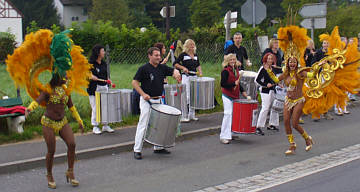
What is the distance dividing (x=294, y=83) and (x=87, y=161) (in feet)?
13.0

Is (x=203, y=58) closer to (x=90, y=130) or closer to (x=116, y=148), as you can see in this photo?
(x=90, y=130)

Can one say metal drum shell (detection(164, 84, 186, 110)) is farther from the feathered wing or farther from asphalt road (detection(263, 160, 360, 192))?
asphalt road (detection(263, 160, 360, 192))

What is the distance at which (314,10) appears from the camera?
51.0 feet

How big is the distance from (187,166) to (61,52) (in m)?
2.91

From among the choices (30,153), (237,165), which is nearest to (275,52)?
(237,165)

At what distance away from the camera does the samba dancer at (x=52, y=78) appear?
6.33 meters

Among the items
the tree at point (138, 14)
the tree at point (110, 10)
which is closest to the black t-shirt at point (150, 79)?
the tree at point (110, 10)

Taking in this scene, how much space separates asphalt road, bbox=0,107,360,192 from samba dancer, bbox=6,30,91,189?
Answer: 60 centimetres

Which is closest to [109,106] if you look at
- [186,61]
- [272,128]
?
[186,61]

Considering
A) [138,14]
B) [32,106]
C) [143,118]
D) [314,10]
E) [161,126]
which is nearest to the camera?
[32,106]

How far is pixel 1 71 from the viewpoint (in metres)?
10.8

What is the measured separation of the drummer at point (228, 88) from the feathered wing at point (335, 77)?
4.24 feet

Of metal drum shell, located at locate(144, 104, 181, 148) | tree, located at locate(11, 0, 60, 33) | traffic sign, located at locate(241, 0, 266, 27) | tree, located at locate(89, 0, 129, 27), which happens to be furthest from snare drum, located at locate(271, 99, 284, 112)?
tree, located at locate(11, 0, 60, 33)

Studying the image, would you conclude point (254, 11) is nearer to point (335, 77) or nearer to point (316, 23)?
point (316, 23)
